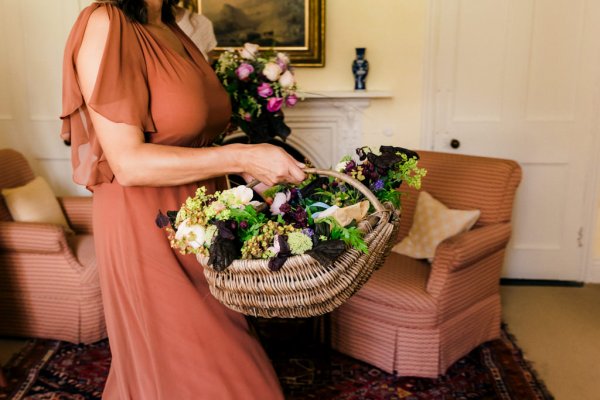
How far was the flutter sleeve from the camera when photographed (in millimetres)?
1337

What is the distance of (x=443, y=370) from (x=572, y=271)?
5.66 ft

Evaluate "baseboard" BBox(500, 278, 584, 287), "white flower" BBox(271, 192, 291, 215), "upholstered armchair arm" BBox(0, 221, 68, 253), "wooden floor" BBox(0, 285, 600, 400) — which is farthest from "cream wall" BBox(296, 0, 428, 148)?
"white flower" BBox(271, 192, 291, 215)

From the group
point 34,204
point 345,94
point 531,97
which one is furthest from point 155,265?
point 531,97

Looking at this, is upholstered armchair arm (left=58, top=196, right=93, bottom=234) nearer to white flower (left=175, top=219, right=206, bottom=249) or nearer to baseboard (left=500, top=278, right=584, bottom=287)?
white flower (left=175, top=219, right=206, bottom=249)

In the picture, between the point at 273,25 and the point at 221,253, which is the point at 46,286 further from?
the point at 221,253

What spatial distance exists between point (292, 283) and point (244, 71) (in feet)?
6.41

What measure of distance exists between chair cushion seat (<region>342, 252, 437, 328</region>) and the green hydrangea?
67.6 inches

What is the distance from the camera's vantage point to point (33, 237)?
3.13 meters

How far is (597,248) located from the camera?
13.6ft

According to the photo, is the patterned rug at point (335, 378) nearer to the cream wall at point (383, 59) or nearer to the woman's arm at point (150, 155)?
the cream wall at point (383, 59)

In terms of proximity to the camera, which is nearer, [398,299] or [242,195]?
[242,195]

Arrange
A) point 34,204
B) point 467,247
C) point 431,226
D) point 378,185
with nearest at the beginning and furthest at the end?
1. point 378,185
2. point 467,247
3. point 431,226
4. point 34,204

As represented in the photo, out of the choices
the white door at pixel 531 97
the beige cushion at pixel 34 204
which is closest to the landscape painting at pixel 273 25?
the white door at pixel 531 97

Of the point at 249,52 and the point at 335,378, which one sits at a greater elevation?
the point at 249,52
